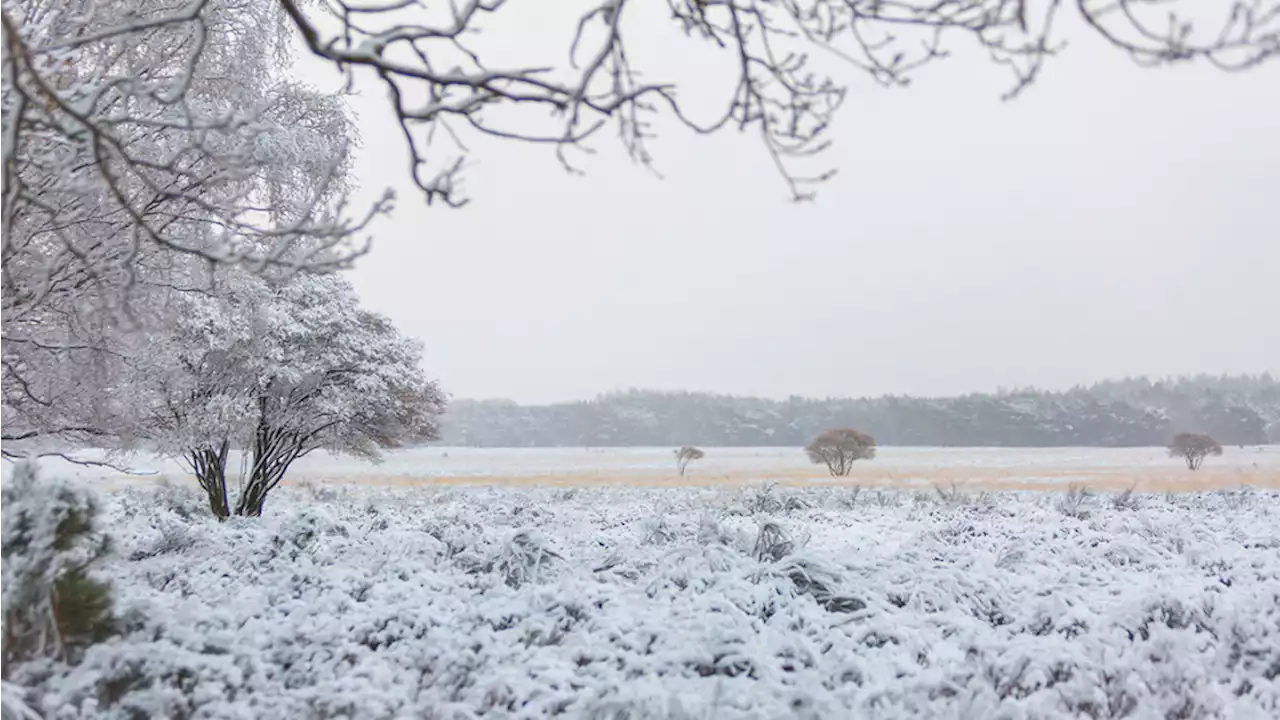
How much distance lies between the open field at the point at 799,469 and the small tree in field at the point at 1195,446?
54cm

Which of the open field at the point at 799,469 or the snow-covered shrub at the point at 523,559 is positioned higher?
the snow-covered shrub at the point at 523,559

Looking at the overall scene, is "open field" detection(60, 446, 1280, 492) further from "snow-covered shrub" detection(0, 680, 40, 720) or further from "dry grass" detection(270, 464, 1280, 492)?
"snow-covered shrub" detection(0, 680, 40, 720)

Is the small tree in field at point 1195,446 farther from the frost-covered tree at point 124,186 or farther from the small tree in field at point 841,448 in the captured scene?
the frost-covered tree at point 124,186

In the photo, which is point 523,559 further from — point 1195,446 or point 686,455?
point 1195,446

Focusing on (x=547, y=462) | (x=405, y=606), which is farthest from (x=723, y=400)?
(x=405, y=606)

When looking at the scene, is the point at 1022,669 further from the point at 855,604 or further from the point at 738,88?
the point at 738,88

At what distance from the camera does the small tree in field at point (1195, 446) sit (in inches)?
1178

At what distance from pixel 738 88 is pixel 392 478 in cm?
3422

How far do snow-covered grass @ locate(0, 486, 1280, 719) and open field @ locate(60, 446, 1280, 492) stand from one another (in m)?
15.4

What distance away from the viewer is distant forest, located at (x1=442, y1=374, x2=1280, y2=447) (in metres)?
36.7

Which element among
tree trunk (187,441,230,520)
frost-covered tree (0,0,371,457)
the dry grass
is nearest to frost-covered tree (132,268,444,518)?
tree trunk (187,441,230,520)

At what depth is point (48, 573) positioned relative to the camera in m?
3.65

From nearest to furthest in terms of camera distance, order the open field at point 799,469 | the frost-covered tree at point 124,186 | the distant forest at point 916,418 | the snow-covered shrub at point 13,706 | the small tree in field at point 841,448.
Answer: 1. the snow-covered shrub at point 13,706
2. the frost-covered tree at point 124,186
3. the open field at point 799,469
4. the small tree in field at point 841,448
5. the distant forest at point 916,418

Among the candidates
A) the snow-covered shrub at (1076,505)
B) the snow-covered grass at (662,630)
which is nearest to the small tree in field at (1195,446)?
the snow-covered shrub at (1076,505)
